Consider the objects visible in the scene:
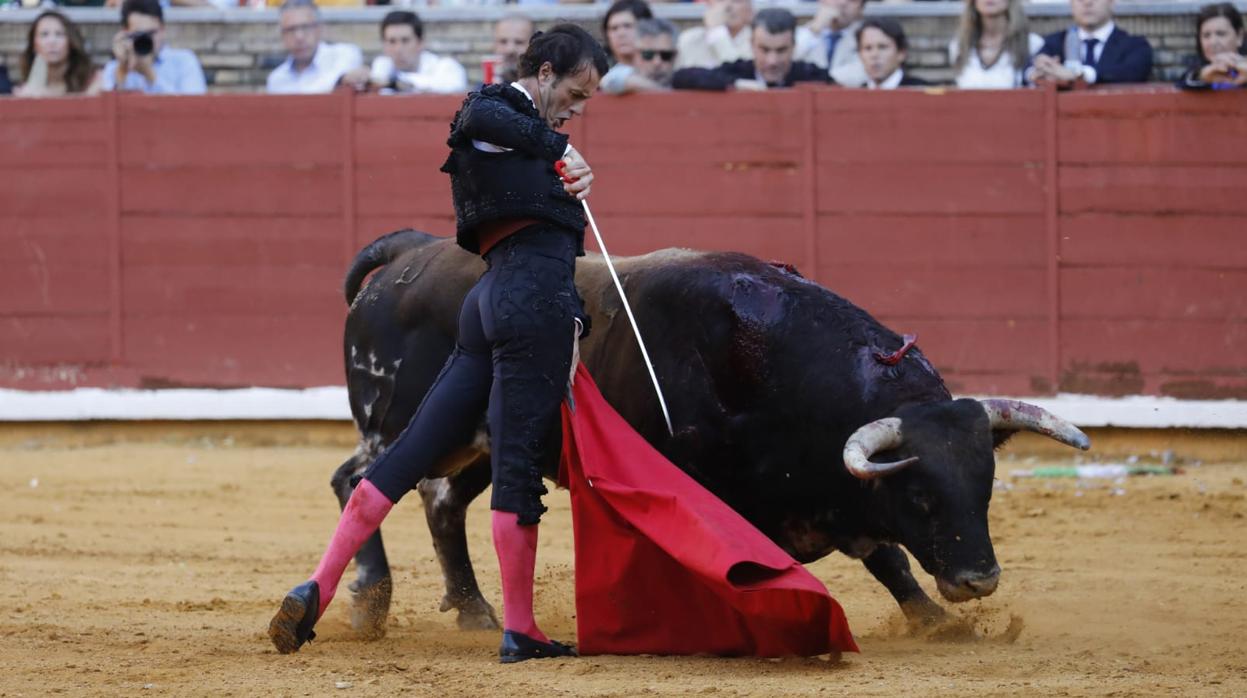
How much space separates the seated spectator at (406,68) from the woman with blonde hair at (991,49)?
7.14ft

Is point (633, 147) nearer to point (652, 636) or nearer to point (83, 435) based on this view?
point (83, 435)

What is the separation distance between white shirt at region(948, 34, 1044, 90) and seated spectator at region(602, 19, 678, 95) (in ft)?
3.97

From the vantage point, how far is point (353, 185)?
332 inches

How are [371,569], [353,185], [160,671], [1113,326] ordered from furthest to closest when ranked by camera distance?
[353,185]
[1113,326]
[371,569]
[160,671]

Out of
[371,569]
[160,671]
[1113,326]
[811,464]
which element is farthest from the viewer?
[1113,326]

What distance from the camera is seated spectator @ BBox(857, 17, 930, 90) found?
25.5 ft

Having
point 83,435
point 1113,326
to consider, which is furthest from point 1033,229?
point 83,435

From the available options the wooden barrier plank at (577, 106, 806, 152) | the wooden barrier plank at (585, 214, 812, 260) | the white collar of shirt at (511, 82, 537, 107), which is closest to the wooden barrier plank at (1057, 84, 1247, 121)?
the wooden barrier plank at (577, 106, 806, 152)

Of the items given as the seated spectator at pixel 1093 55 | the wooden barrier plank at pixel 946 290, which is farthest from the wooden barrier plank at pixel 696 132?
the seated spectator at pixel 1093 55

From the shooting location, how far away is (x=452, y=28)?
30.4 feet

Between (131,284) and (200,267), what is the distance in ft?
1.11

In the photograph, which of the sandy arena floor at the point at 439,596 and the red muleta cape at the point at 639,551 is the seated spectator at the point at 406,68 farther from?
the red muleta cape at the point at 639,551

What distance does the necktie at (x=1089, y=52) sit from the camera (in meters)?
7.82

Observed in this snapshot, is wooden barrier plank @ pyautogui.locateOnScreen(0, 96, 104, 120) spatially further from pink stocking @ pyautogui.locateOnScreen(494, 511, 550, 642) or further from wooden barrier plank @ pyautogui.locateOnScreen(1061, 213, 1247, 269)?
pink stocking @ pyautogui.locateOnScreen(494, 511, 550, 642)
